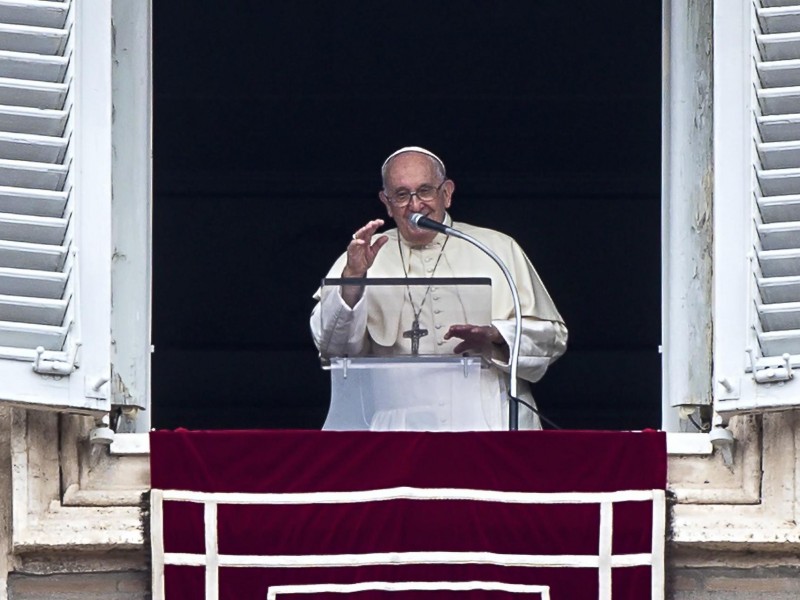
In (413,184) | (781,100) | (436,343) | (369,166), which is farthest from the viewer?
(369,166)

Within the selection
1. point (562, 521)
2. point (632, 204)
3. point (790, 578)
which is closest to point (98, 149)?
point (562, 521)

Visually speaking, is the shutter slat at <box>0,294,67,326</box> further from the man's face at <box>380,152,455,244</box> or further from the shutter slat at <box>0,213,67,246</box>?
the man's face at <box>380,152,455,244</box>

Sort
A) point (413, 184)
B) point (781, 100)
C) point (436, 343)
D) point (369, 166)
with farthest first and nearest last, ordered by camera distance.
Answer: point (369, 166) → point (413, 184) → point (436, 343) → point (781, 100)

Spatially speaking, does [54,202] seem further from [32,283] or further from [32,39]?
[32,39]

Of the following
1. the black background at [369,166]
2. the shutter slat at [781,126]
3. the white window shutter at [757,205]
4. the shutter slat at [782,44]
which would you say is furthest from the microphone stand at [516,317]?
the black background at [369,166]

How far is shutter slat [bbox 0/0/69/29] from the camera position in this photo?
6.09m

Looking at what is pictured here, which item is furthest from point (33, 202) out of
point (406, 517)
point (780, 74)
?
point (780, 74)

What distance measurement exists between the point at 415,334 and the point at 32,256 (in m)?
0.91

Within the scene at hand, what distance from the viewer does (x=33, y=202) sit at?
601 centimetres

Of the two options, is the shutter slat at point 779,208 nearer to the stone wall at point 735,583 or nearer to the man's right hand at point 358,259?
the stone wall at point 735,583

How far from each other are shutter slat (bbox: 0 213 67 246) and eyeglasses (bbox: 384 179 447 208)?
1112 mm

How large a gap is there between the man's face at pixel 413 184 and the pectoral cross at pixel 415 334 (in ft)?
1.98

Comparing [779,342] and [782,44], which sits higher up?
[782,44]

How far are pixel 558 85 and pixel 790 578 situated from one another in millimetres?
3758
